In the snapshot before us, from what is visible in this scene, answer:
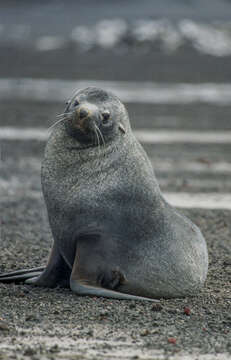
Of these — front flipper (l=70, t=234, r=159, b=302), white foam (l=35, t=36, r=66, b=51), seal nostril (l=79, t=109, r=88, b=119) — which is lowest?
front flipper (l=70, t=234, r=159, b=302)

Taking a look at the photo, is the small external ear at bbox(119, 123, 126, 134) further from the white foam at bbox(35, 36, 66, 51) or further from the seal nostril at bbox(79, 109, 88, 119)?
the white foam at bbox(35, 36, 66, 51)

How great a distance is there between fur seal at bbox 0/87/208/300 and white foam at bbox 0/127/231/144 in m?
6.00

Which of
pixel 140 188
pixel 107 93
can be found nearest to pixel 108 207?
pixel 140 188

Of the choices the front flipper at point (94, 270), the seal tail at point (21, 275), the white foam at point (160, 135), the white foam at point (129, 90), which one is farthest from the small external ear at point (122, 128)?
the white foam at point (129, 90)

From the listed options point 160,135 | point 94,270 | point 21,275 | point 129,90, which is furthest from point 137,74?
point 94,270

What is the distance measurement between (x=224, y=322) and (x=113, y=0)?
34.6ft

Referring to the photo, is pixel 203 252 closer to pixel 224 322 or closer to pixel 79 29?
pixel 224 322

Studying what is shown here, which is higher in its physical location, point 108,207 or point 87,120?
point 87,120

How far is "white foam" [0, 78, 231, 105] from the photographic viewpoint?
15.5m

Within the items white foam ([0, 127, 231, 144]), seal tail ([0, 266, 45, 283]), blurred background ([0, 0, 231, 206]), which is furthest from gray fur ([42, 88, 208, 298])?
white foam ([0, 127, 231, 144])

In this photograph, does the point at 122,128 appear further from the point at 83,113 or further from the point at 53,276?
the point at 53,276

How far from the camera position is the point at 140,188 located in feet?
18.6

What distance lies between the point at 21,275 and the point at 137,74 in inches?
499

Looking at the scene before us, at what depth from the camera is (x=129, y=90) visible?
16.5 m
